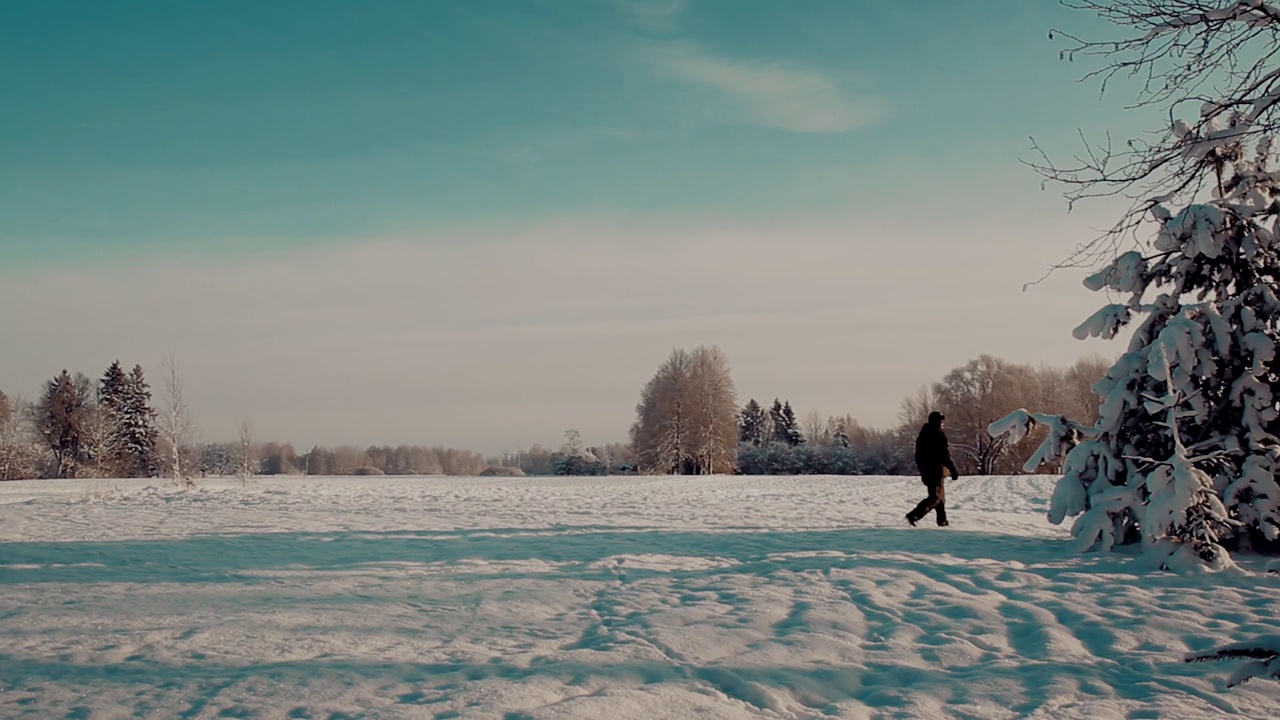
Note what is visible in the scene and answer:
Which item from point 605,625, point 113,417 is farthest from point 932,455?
point 113,417

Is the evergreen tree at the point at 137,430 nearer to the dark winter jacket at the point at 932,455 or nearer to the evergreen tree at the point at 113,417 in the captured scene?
the evergreen tree at the point at 113,417

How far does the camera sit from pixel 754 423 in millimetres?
106438

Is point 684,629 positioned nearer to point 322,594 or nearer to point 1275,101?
point 322,594

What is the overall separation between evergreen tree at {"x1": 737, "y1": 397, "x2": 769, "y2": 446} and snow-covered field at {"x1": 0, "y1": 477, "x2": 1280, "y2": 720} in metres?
92.9

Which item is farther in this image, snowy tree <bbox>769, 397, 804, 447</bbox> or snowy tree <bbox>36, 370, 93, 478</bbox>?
snowy tree <bbox>769, 397, 804, 447</bbox>

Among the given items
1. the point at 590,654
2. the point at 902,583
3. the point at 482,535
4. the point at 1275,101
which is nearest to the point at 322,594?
the point at 590,654

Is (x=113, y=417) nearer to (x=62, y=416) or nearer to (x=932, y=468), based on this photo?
(x=62, y=416)

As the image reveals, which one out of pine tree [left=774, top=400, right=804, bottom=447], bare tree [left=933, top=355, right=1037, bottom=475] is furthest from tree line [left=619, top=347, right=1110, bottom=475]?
pine tree [left=774, top=400, right=804, bottom=447]

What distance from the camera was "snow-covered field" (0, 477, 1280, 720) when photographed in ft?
16.4

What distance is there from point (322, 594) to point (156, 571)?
2.54m

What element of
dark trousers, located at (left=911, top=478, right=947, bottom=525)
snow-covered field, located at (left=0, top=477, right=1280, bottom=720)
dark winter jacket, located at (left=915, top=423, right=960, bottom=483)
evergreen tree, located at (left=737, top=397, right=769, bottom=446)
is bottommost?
snow-covered field, located at (left=0, top=477, right=1280, bottom=720)

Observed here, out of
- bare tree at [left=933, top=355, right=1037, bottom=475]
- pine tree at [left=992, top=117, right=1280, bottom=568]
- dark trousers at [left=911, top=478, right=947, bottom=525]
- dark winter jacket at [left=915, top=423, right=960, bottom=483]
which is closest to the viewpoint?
pine tree at [left=992, top=117, right=1280, bottom=568]

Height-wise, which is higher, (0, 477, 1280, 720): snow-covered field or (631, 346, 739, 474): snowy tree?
(631, 346, 739, 474): snowy tree

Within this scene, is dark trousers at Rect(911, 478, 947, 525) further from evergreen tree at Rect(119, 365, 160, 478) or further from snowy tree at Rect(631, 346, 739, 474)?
evergreen tree at Rect(119, 365, 160, 478)
